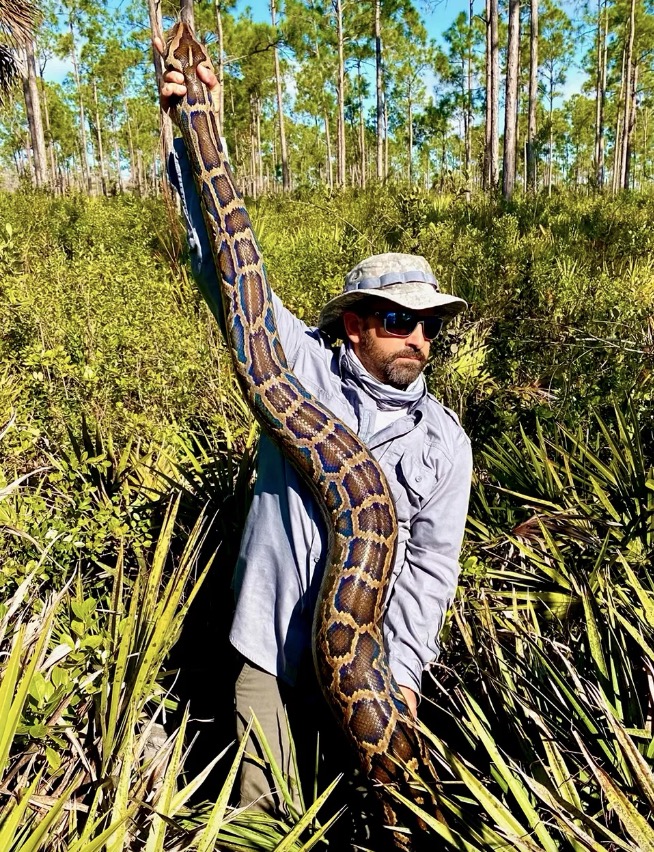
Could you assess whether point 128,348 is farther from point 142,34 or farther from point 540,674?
point 142,34

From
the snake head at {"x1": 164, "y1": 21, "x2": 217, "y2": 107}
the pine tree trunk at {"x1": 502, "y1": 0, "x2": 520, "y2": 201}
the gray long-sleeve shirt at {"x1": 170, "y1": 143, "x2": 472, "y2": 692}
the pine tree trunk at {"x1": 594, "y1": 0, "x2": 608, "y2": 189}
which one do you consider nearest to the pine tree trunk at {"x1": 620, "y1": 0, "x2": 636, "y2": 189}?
the pine tree trunk at {"x1": 594, "y1": 0, "x2": 608, "y2": 189}

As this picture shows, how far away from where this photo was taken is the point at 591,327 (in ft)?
19.2

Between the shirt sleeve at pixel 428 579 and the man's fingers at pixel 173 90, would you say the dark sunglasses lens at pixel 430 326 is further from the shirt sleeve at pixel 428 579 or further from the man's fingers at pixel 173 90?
the man's fingers at pixel 173 90

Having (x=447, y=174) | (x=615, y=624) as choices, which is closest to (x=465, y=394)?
(x=615, y=624)

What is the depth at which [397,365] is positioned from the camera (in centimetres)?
298

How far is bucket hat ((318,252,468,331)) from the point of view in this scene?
2926 millimetres

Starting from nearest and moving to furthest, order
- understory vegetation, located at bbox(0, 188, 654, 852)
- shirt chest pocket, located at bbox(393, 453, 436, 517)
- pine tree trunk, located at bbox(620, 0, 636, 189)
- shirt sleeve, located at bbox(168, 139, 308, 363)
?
understory vegetation, located at bbox(0, 188, 654, 852) → shirt chest pocket, located at bbox(393, 453, 436, 517) → shirt sleeve, located at bbox(168, 139, 308, 363) → pine tree trunk, located at bbox(620, 0, 636, 189)

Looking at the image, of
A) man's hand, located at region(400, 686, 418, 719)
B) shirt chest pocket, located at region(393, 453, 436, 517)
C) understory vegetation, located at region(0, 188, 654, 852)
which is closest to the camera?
understory vegetation, located at region(0, 188, 654, 852)

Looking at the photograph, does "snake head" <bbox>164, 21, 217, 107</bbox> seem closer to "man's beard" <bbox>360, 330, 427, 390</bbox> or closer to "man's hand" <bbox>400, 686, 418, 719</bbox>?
"man's beard" <bbox>360, 330, 427, 390</bbox>

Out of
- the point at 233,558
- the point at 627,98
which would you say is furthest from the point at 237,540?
the point at 627,98

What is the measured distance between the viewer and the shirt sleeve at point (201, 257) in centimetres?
338

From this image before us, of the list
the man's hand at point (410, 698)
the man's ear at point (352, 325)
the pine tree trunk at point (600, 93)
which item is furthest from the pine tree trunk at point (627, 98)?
the man's hand at point (410, 698)

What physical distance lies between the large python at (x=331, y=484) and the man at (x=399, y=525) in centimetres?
13

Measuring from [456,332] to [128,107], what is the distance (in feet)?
170
